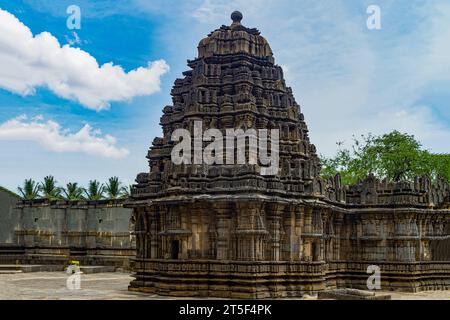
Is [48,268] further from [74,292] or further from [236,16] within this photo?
[236,16]

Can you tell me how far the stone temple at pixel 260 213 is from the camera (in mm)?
23141

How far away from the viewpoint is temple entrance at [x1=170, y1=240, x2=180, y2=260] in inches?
955

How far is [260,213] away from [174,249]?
412cm

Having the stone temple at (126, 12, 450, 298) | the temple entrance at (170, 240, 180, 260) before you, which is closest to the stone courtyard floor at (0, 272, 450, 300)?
the stone temple at (126, 12, 450, 298)

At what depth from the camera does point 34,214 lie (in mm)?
48906

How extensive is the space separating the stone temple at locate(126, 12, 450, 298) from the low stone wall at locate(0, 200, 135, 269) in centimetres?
1920

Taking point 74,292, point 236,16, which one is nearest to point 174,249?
point 74,292

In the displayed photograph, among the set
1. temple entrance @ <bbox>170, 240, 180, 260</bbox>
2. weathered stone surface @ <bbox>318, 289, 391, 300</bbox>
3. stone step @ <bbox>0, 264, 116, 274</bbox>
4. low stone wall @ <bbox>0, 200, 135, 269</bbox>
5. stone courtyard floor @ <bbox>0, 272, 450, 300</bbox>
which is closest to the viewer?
weathered stone surface @ <bbox>318, 289, 391, 300</bbox>

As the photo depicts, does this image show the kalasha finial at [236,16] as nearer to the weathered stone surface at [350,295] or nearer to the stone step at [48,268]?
the weathered stone surface at [350,295]

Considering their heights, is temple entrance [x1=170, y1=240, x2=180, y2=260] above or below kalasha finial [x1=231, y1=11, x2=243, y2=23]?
below

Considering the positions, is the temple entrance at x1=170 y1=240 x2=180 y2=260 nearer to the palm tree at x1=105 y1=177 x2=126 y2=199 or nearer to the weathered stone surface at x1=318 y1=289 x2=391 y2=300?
the weathered stone surface at x1=318 y1=289 x2=391 y2=300

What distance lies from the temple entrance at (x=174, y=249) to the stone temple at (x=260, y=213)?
7 cm

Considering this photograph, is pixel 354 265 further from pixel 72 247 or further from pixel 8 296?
pixel 72 247

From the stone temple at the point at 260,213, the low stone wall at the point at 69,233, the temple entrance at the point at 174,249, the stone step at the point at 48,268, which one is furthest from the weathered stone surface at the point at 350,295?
the low stone wall at the point at 69,233
